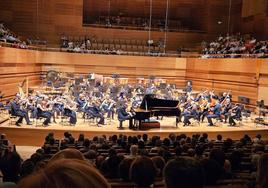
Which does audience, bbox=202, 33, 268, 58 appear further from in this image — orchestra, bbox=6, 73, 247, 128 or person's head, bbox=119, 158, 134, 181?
person's head, bbox=119, 158, 134, 181

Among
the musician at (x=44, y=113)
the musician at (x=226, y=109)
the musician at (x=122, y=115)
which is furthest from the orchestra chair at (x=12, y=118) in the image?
the musician at (x=226, y=109)

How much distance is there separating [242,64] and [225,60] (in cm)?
165

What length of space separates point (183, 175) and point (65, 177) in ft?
3.34

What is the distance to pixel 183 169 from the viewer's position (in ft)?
5.30

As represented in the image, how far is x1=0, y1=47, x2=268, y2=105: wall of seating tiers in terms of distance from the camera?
15547 millimetres

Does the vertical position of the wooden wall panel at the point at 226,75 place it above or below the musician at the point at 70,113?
above

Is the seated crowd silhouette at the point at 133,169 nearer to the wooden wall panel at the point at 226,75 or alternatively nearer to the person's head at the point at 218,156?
the person's head at the point at 218,156

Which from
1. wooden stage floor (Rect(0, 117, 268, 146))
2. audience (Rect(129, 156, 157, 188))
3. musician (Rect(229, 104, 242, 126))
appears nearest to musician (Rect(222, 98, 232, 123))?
musician (Rect(229, 104, 242, 126))

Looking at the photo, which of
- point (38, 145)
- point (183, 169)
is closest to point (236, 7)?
point (38, 145)

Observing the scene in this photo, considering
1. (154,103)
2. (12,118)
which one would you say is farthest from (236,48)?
(12,118)

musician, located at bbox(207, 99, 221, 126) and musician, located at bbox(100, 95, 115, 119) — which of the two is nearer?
musician, located at bbox(100, 95, 115, 119)

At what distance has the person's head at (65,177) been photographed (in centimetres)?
66

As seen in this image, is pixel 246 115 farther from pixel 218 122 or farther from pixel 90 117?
pixel 90 117

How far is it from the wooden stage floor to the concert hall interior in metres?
0.03
